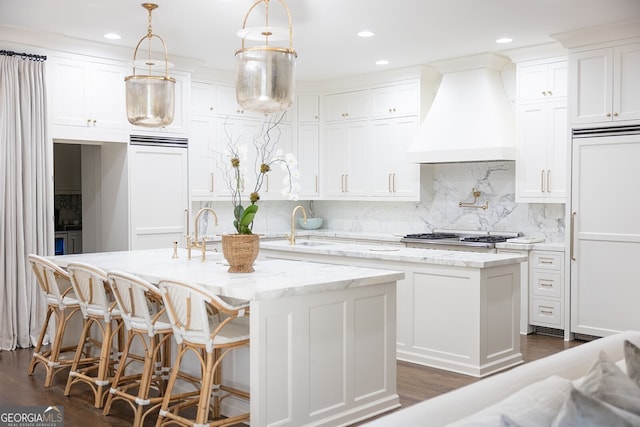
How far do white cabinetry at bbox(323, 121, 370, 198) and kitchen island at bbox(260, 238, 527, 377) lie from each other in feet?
8.44

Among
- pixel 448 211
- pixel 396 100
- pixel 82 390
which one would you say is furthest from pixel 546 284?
pixel 82 390

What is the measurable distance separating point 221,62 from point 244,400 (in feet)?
13.9

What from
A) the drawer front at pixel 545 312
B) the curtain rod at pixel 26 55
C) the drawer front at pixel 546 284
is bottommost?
→ the drawer front at pixel 545 312

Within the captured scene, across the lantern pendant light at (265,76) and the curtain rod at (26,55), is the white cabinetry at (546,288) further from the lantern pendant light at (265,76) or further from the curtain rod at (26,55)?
the curtain rod at (26,55)

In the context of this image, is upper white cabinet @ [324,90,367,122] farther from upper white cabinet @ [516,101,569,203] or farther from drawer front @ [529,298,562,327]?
drawer front @ [529,298,562,327]

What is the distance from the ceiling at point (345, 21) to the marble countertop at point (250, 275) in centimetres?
190

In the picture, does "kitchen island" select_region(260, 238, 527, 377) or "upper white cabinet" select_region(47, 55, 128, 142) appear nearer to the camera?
"kitchen island" select_region(260, 238, 527, 377)

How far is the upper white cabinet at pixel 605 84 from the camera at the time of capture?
5273mm

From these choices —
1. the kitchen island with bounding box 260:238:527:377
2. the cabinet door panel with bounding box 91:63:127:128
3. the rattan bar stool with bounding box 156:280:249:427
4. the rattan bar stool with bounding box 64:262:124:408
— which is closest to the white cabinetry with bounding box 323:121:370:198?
the kitchen island with bounding box 260:238:527:377

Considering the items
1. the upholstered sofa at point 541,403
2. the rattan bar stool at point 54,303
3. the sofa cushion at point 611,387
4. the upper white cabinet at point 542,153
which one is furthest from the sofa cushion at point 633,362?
the upper white cabinet at point 542,153

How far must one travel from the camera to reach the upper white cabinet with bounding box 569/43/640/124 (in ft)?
17.3

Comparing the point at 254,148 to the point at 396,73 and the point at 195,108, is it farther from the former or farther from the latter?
the point at 396,73

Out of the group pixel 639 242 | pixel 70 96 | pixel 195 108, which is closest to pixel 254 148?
pixel 195 108

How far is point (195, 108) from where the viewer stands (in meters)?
7.11
